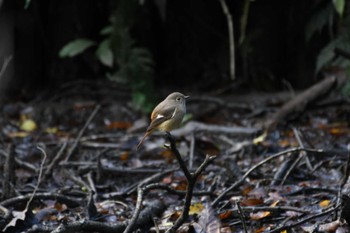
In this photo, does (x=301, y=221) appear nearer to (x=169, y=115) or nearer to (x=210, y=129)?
(x=169, y=115)

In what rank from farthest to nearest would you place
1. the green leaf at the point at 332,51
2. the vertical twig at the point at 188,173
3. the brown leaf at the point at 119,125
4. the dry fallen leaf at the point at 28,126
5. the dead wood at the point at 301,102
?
the dry fallen leaf at the point at 28,126
the brown leaf at the point at 119,125
the green leaf at the point at 332,51
the dead wood at the point at 301,102
the vertical twig at the point at 188,173

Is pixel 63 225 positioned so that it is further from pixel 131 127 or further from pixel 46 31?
pixel 46 31

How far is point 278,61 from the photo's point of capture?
8000mm

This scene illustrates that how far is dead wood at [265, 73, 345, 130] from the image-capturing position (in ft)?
21.4

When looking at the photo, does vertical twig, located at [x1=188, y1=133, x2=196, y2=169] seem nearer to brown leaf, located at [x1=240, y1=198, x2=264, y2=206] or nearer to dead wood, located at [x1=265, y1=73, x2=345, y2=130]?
dead wood, located at [x1=265, y1=73, x2=345, y2=130]

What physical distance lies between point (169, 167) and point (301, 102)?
1686mm

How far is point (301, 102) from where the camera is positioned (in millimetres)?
6582

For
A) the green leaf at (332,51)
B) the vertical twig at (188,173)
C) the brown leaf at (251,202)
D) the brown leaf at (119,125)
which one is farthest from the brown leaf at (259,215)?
the brown leaf at (119,125)

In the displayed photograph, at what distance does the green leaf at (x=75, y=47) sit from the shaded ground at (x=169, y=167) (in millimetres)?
512

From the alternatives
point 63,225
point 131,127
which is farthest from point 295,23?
point 63,225

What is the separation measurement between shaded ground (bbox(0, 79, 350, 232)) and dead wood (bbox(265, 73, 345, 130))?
9 cm

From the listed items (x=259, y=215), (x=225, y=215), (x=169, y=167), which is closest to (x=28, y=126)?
(x=169, y=167)

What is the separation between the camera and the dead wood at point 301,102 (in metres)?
6.51

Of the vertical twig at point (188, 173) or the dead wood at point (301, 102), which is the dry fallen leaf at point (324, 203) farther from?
the dead wood at point (301, 102)
